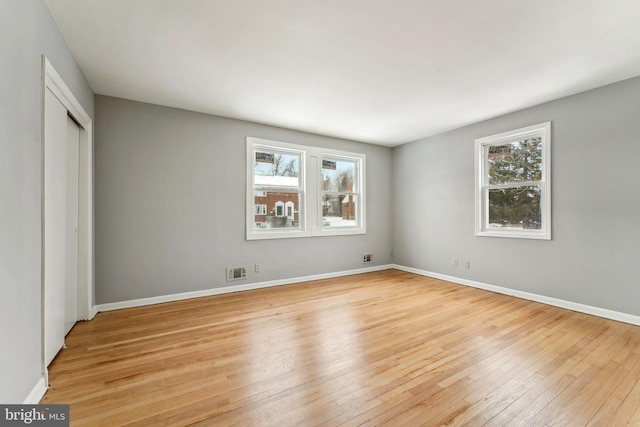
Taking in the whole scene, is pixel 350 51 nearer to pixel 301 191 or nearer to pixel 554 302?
pixel 301 191

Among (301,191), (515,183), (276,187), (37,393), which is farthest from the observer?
(301,191)

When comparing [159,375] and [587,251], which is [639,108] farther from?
[159,375]

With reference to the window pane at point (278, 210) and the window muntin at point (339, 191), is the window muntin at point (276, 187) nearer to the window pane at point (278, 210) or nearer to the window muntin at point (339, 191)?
the window pane at point (278, 210)

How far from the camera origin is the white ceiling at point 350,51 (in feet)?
6.64

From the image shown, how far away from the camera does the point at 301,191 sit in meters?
4.88

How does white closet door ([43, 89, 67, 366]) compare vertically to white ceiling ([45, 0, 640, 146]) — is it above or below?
below

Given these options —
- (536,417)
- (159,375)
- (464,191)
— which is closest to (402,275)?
(464,191)

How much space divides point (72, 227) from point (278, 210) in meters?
2.61

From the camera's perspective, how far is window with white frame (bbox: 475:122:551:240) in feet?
12.1

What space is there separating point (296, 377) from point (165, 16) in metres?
2.84

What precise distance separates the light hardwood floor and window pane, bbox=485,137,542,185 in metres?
1.78

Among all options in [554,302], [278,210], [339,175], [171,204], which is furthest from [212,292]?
[554,302]

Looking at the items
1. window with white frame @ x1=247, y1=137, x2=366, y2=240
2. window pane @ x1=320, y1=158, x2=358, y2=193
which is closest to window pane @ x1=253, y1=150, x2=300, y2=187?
window with white frame @ x1=247, y1=137, x2=366, y2=240

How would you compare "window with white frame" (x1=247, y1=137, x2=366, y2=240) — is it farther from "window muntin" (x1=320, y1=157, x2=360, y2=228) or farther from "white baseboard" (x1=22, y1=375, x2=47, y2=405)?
"white baseboard" (x1=22, y1=375, x2=47, y2=405)
